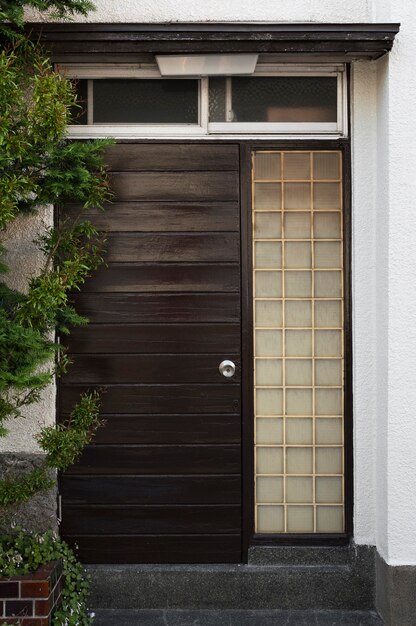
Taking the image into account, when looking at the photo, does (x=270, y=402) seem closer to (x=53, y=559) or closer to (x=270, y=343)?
(x=270, y=343)

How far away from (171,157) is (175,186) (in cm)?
18

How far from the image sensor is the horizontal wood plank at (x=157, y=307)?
4895mm

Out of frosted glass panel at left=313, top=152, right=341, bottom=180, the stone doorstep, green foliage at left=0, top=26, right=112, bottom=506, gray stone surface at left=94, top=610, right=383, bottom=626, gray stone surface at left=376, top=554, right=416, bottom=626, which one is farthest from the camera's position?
frosted glass panel at left=313, top=152, right=341, bottom=180

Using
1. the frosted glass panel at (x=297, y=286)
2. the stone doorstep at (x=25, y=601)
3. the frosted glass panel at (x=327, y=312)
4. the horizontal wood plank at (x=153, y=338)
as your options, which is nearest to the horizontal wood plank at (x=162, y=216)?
the frosted glass panel at (x=297, y=286)

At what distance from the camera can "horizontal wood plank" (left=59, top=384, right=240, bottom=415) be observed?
489cm

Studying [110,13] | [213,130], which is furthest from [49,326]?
[110,13]

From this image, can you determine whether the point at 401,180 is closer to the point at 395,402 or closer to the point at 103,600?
the point at 395,402

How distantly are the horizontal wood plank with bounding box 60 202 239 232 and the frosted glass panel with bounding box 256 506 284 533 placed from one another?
1791mm

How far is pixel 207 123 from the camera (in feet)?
16.1

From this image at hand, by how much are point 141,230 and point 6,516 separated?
1.94 meters

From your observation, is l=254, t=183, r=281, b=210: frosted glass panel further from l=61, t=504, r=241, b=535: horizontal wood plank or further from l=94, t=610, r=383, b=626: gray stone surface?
l=94, t=610, r=383, b=626: gray stone surface

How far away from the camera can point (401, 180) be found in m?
4.58

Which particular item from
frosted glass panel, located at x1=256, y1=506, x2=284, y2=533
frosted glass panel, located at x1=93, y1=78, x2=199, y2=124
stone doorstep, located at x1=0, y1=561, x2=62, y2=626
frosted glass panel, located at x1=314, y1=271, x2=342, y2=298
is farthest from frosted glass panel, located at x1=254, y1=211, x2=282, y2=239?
stone doorstep, located at x1=0, y1=561, x2=62, y2=626

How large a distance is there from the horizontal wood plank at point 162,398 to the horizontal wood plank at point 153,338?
228 millimetres
